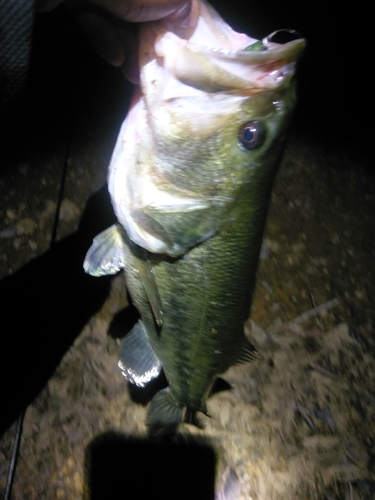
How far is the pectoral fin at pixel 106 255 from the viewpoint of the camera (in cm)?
115

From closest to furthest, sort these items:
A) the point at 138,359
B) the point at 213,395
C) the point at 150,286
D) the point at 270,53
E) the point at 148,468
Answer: the point at 270,53, the point at 150,286, the point at 138,359, the point at 148,468, the point at 213,395

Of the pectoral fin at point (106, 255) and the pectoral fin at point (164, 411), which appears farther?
the pectoral fin at point (164, 411)

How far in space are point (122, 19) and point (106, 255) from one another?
601 millimetres

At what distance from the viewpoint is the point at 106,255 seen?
1.15 meters

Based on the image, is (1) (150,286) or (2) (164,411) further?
(2) (164,411)

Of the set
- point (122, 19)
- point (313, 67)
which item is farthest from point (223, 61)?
point (313, 67)

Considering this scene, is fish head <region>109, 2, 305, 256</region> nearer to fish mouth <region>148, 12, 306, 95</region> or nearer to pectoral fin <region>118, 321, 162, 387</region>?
fish mouth <region>148, 12, 306, 95</region>

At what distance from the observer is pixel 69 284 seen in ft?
5.29

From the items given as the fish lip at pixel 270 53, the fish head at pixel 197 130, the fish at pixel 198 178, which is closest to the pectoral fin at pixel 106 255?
the fish at pixel 198 178

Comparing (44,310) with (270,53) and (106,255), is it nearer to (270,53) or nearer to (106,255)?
(106,255)

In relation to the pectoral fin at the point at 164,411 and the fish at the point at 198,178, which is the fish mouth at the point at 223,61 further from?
the pectoral fin at the point at 164,411

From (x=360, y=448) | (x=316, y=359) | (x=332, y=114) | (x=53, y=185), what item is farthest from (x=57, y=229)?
(x=332, y=114)

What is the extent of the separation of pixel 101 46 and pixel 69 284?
939mm

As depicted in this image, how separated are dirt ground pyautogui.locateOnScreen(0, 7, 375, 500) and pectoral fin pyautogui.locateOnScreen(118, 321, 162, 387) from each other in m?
0.31
